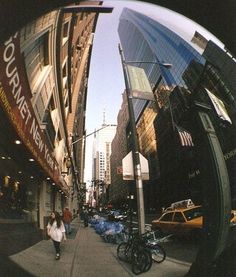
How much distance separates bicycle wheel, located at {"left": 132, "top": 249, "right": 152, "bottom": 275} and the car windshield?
365 mm

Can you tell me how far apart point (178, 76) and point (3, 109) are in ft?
5.26

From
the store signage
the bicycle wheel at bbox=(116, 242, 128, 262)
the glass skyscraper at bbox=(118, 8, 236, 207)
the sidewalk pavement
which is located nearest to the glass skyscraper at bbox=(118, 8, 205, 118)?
the glass skyscraper at bbox=(118, 8, 236, 207)

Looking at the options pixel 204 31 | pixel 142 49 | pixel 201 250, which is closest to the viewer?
pixel 201 250

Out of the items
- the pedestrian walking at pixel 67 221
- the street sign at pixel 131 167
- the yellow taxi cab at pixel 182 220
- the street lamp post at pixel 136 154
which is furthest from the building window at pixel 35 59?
the pedestrian walking at pixel 67 221

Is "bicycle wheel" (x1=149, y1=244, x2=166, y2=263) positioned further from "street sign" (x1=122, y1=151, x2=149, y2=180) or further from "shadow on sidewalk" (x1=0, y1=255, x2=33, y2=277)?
"shadow on sidewalk" (x1=0, y1=255, x2=33, y2=277)

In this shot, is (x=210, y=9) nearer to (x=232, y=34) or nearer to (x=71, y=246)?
(x=232, y=34)

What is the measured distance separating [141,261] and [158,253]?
6.5 inches

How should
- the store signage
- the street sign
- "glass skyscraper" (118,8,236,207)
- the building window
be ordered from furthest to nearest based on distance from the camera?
the street sign
the building window
the store signage
"glass skyscraper" (118,8,236,207)

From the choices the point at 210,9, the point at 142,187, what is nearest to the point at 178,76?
the point at 210,9

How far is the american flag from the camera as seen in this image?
6.63 feet

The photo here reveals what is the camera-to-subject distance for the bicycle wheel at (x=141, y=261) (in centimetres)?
194

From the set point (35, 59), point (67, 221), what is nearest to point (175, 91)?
point (35, 59)

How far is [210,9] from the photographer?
2096 millimetres

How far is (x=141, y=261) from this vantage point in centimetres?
204
